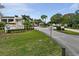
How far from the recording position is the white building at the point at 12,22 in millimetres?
3040

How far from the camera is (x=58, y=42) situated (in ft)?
10.0

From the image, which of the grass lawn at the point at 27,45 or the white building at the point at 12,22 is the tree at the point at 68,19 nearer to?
the grass lawn at the point at 27,45

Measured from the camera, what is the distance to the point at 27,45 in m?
3.02

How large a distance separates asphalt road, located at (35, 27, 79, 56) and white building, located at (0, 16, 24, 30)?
0.15m

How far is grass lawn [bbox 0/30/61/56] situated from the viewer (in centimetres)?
300

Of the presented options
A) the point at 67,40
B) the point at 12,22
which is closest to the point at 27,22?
the point at 12,22

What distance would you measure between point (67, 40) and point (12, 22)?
1.63 feet

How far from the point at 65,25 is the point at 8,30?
1.62 feet

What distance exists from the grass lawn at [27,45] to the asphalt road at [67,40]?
0.17 ft

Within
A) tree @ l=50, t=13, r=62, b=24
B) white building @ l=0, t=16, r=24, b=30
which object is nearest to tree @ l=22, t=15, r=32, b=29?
white building @ l=0, t=16, r=24, b=30

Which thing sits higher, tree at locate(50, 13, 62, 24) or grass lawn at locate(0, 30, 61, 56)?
tree at locate(50, 13, 62, 24)

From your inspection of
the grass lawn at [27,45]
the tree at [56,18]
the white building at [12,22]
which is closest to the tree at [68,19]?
the tree at [56,18]

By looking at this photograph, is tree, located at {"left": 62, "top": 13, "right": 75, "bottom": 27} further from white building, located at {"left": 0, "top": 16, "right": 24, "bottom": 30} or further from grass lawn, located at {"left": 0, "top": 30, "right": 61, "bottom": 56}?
white building, located at {"left": 0, "top": 16, "right": 24, "bottom": 30}

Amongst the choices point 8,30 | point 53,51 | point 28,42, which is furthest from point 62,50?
point 8,30
